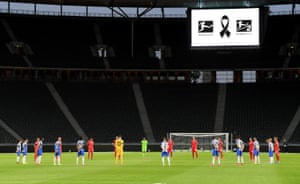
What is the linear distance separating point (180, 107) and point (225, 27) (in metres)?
16.5

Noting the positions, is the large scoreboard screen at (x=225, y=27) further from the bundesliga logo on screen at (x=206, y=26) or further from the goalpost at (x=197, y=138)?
the goalpost at (x=197, y=138)

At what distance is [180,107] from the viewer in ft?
256

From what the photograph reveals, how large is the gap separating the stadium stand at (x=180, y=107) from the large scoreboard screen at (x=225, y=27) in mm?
12863

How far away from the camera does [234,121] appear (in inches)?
2926

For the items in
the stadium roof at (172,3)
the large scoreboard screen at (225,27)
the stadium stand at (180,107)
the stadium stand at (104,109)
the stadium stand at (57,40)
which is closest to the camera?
the large scoreboard screen at (225,27)

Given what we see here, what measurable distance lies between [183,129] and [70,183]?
47.8 meters

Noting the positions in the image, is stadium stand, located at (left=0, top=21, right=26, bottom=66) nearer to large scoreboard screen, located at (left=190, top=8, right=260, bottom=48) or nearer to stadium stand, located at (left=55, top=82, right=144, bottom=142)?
stadium stand, located at (left=55, top=82, right=144, bottom=142)

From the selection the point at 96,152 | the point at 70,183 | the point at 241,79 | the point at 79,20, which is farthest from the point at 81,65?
the point at 70,183

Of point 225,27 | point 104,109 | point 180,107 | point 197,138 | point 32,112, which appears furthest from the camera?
point 180,107

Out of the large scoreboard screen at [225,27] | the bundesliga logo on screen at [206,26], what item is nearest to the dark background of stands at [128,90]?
the large scoreboard screen at [225,27]

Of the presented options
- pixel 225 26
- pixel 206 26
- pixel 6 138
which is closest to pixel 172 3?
pixel 206 26

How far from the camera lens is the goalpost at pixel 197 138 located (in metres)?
70.8

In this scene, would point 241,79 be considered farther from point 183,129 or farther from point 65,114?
point 65,114

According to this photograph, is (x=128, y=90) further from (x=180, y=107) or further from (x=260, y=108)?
(x=260, y=108)
